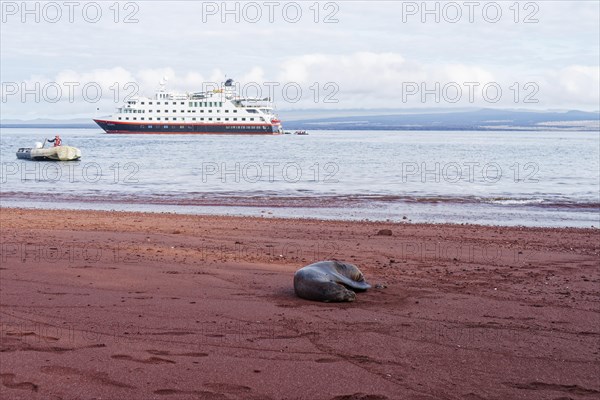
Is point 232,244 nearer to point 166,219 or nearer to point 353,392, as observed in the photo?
point 166,219

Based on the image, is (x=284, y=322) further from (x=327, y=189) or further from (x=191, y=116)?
(x=191, y=116)

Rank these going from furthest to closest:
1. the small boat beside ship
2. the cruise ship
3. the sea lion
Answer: the cruise ship → the small boat beside ship → the sea lion

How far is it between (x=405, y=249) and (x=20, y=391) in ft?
24.0

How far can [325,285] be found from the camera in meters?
7.58

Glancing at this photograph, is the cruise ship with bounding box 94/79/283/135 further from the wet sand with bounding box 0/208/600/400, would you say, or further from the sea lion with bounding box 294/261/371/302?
the sea lion with bounding box 294/261/371/302

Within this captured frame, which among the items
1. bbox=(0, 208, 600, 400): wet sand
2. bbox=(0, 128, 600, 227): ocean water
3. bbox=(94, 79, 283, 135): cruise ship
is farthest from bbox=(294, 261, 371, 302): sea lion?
bbox=(94, 79, 283, 135): cruise ship

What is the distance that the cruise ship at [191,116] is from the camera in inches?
4139

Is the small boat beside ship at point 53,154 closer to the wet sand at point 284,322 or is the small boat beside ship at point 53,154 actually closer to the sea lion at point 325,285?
the wet sand at point 284,322

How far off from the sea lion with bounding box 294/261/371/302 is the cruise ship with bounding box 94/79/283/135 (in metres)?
98.0

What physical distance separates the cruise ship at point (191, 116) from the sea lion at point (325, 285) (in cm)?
9802

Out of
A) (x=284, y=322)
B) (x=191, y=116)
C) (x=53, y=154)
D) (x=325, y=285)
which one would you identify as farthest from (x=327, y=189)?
(x=191, y=116)

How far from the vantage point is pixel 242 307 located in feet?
23.7

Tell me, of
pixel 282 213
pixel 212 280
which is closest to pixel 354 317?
pixel 212 280

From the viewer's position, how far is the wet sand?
5.21 meters
